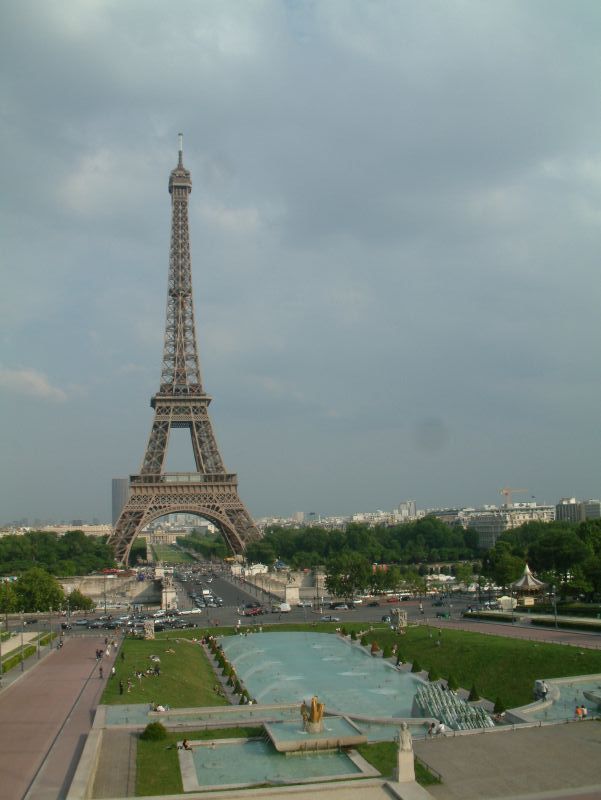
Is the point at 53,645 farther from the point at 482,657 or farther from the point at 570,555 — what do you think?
the point at 570,555

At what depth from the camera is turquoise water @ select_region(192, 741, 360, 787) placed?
19.5 m

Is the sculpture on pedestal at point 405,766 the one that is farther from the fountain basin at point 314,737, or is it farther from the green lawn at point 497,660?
the green lawn at point 497,660

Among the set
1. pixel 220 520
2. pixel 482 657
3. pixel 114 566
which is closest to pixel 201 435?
pixel 220 520

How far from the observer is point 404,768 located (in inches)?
728

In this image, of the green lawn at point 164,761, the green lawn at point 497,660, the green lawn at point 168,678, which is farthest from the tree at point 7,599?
the green lawn at point 164,761

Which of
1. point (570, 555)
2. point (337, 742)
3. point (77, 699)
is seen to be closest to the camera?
point (337, 742)

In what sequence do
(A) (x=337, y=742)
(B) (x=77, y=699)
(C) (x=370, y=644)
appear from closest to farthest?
(A) (x=337, y=742), (B) (x=77, y=699), (C) (x=370, y=644)

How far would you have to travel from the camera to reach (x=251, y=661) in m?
41.2

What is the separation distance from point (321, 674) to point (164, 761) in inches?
652

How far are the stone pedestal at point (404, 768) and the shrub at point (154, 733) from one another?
7.85 m

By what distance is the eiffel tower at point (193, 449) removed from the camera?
9381 centimetres

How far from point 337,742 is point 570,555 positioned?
4976cm

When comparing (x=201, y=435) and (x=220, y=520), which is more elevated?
(x=201, y=435)

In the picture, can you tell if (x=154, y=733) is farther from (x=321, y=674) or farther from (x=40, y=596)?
(x=40, y=596)
